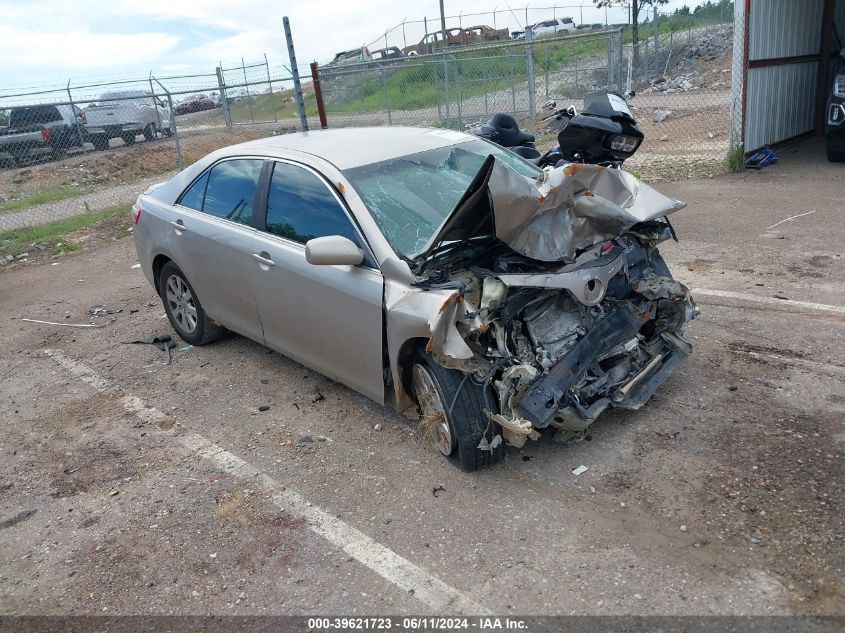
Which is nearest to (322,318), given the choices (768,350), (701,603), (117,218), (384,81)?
(701,603)

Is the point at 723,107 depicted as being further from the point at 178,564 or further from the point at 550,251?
the point at 178,564

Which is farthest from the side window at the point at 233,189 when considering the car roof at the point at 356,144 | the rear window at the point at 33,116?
the rear window at the point at 33,116

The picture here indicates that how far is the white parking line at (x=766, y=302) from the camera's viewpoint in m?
5.14

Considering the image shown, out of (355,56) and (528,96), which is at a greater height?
(355,56)

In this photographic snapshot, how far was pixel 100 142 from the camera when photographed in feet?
61.6

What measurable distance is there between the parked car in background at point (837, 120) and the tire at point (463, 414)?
9330mm

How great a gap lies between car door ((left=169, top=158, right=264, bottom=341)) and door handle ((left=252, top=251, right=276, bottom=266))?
0.06m

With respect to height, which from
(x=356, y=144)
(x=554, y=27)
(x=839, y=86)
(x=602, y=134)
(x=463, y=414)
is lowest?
(x=463, y=414)

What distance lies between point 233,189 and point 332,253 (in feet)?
5.17

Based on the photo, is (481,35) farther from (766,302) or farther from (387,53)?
(766,302)

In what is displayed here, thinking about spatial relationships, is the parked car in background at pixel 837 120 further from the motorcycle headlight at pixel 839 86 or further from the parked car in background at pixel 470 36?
the parked car in background at pixel 470 36

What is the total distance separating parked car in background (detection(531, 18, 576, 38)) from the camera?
31369mm

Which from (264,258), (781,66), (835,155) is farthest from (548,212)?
(781,66)

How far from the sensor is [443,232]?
3.66 meters
